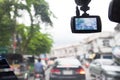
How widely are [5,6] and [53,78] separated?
31.9ft

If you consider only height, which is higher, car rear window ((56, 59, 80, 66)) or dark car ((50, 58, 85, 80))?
car rear window ((56, 59, 80, 66))

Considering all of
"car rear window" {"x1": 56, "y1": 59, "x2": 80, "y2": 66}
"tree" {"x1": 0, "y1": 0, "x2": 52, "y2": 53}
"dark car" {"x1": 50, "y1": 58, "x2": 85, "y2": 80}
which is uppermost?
"tree" {"x1": 0, "y1": 0, "x2": 52, "y2": 53}

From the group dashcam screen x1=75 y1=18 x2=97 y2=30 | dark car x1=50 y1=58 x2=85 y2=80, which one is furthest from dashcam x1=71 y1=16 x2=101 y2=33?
dark car x1=50 y1=58 x2=85 y2=80

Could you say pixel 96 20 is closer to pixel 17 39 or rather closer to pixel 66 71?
pixel 66 71

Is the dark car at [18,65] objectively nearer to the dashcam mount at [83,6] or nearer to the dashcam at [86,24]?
the dashcam mount at [83,6]

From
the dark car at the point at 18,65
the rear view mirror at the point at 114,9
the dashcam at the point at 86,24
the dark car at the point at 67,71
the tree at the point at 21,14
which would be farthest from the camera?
the tree at the point at 21,14

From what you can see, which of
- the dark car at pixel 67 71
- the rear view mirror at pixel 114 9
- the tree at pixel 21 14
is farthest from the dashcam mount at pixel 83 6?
the tree at pixel 21 14

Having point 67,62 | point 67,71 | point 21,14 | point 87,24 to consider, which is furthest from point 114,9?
point 21,14

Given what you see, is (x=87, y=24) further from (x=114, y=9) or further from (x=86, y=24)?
(x=114, y=9)

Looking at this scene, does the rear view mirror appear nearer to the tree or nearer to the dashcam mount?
the dashcam mount

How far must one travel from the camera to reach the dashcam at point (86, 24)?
499 centimetres

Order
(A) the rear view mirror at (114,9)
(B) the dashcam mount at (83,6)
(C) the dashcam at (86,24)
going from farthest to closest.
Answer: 1. (B) the dashcam mount at (83,6)
2. (C) the dashcam at (86,24)
3. (A) the rear view mirror at (114,9)

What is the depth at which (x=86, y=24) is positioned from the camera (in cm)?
502

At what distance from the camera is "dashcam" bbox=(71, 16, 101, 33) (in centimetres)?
499
